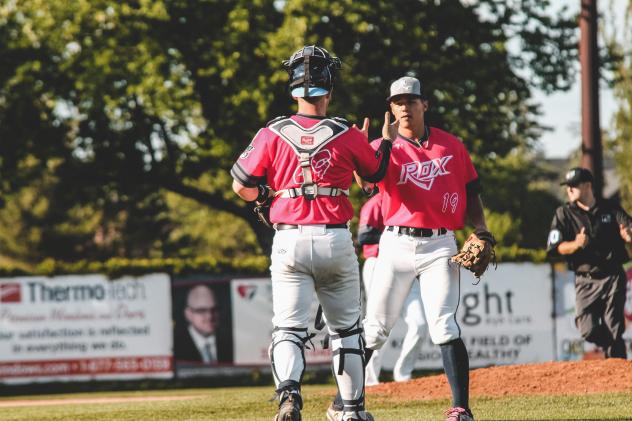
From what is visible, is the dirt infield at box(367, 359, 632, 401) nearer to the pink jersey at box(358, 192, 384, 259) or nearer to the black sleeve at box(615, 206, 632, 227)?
the black sleeve at box(615, 206, 632, 227)

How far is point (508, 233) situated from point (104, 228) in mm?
21539

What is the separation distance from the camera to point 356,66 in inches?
776

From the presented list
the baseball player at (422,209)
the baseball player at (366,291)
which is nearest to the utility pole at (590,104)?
the baseball player at (366,291)

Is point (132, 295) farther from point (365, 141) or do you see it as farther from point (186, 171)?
point (365, 141)

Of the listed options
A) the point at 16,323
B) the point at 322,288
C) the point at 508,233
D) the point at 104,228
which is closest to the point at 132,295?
the point at 16,323

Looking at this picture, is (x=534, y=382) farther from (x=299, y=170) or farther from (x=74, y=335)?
(x=74, y=335)

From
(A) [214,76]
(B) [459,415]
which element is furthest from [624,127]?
(B) [459,415]

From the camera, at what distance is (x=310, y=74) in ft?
20.4

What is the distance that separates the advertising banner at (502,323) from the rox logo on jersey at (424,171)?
9.82 metres

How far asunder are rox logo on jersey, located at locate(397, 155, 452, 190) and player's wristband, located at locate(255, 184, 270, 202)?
4.09 feet

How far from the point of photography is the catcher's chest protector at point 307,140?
238 inches

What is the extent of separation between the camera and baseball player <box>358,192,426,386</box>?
10.8 meters

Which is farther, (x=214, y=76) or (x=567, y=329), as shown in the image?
(x=214, y=76)

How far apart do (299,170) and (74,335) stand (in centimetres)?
1164
